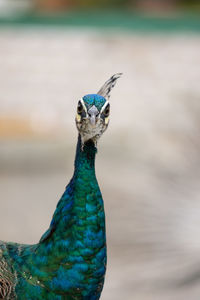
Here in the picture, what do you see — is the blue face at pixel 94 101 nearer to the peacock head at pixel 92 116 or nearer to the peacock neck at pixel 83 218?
Result: the peacock head at pixel 92 116

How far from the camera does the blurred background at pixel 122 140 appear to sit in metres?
3.12

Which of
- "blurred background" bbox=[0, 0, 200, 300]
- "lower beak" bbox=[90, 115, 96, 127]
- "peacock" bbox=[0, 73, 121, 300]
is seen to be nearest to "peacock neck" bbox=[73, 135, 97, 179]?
"peacock" bbox=[0, 73, 121, 300]

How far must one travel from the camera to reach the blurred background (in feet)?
10.2

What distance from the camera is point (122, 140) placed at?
5648 millimetres

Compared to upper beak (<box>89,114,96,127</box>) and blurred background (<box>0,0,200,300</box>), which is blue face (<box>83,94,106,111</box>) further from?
blurred background (<box>0,0,200,300</box>)

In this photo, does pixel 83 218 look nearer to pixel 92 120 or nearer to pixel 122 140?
pixel 92 120

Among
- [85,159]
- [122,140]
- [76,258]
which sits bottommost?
[76,258]

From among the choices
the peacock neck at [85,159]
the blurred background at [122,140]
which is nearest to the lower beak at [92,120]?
the peacock neck at [85,159]

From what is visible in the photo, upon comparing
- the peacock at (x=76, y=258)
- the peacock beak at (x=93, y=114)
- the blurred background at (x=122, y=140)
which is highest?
the blurred background at (x=122, y=140)

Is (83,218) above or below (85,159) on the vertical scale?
below

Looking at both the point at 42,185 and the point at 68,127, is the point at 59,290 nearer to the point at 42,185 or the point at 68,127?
the point at 42,185

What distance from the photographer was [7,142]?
18.6 ft

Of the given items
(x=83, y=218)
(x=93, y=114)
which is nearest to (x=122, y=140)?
(x=83, y=218)

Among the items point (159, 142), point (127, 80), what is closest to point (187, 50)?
point (127, 80)
